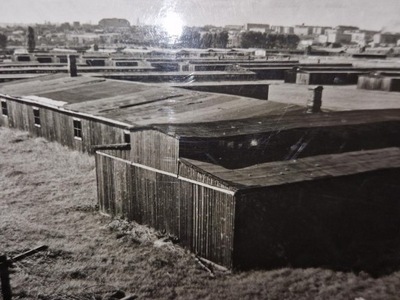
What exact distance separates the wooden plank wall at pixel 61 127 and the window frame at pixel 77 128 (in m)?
0.20

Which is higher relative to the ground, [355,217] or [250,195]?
[250,195]

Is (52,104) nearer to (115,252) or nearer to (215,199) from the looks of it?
(115,252)

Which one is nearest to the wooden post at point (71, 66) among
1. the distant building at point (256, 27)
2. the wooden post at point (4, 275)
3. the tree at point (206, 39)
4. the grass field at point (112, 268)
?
the grass field at point (112, 268)

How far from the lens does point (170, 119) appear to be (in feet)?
68.1

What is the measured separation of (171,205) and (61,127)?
15354 millimetres

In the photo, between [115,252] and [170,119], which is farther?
[170,119]

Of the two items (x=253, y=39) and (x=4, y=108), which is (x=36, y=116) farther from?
(x=253, y=39)

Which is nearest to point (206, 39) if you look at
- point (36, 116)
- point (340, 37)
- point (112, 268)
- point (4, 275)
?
point (340, 37)

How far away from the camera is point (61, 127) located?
2700cm

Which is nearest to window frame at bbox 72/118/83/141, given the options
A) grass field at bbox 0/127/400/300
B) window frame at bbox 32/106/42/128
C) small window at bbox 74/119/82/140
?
small window at bbox 74/119/82/140

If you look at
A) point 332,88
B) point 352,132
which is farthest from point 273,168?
point 332,88

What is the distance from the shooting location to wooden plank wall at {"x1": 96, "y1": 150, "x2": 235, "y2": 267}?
12.8 m

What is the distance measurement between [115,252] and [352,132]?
1197 cm

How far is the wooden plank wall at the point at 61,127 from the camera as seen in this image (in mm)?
23344
